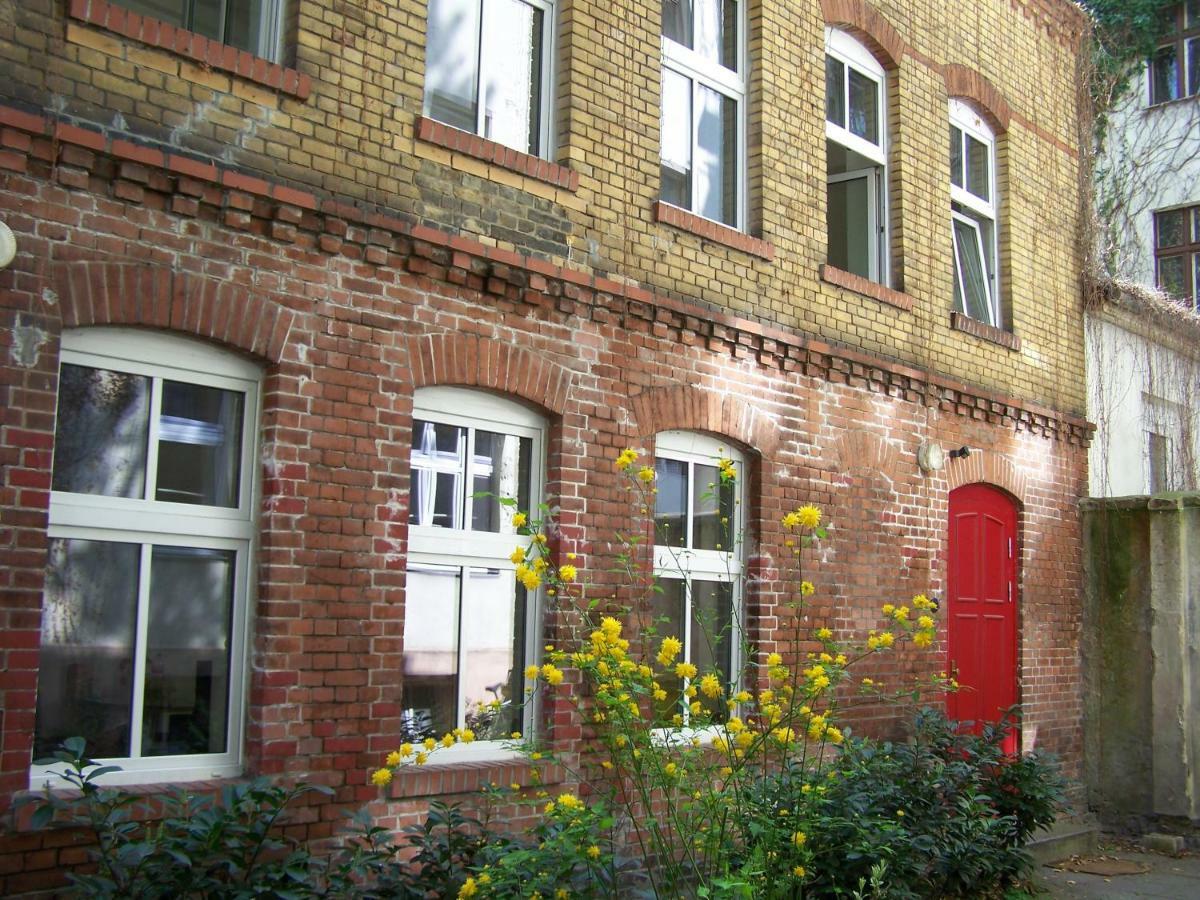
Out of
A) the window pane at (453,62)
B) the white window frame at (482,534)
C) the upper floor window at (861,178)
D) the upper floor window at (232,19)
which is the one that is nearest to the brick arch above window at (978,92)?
the upper floor window at (861,178)

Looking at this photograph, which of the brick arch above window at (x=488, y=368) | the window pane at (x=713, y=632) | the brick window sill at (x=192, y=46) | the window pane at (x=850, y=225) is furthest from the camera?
the window pane at (x=850, y=225)

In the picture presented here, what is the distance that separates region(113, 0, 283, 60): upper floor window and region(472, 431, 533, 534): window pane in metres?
2.34

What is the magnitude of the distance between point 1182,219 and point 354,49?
1684cm

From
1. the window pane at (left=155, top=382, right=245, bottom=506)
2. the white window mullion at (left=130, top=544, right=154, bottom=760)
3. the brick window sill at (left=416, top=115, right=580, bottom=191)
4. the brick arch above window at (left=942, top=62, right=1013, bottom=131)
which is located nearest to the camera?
the white window mullion at (left=130, top=544, right=154, bottom=760)

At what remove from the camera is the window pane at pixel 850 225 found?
34.0ft

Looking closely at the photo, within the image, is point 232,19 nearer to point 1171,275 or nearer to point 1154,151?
point 1154,151

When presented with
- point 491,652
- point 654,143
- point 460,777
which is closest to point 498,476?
point 491,652

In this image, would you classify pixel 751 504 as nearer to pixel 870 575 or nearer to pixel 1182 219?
pixel 870 575

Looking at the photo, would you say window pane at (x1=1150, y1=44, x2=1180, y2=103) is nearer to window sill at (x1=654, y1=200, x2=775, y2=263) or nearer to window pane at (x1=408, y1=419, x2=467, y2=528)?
window sill at (x1=654, y1=200, x2=775, y2=263)

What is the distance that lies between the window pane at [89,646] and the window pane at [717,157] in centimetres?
486

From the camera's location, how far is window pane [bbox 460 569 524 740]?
6.63m

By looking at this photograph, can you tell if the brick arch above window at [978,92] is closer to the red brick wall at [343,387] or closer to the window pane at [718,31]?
the window pane at [718,31]

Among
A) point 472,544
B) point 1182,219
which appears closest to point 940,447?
point 472,544

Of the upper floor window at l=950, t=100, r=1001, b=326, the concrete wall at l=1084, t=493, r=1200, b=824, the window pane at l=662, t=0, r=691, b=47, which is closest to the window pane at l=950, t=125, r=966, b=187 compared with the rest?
the upper floor window at l=950, t=100, r=1001, b=326
